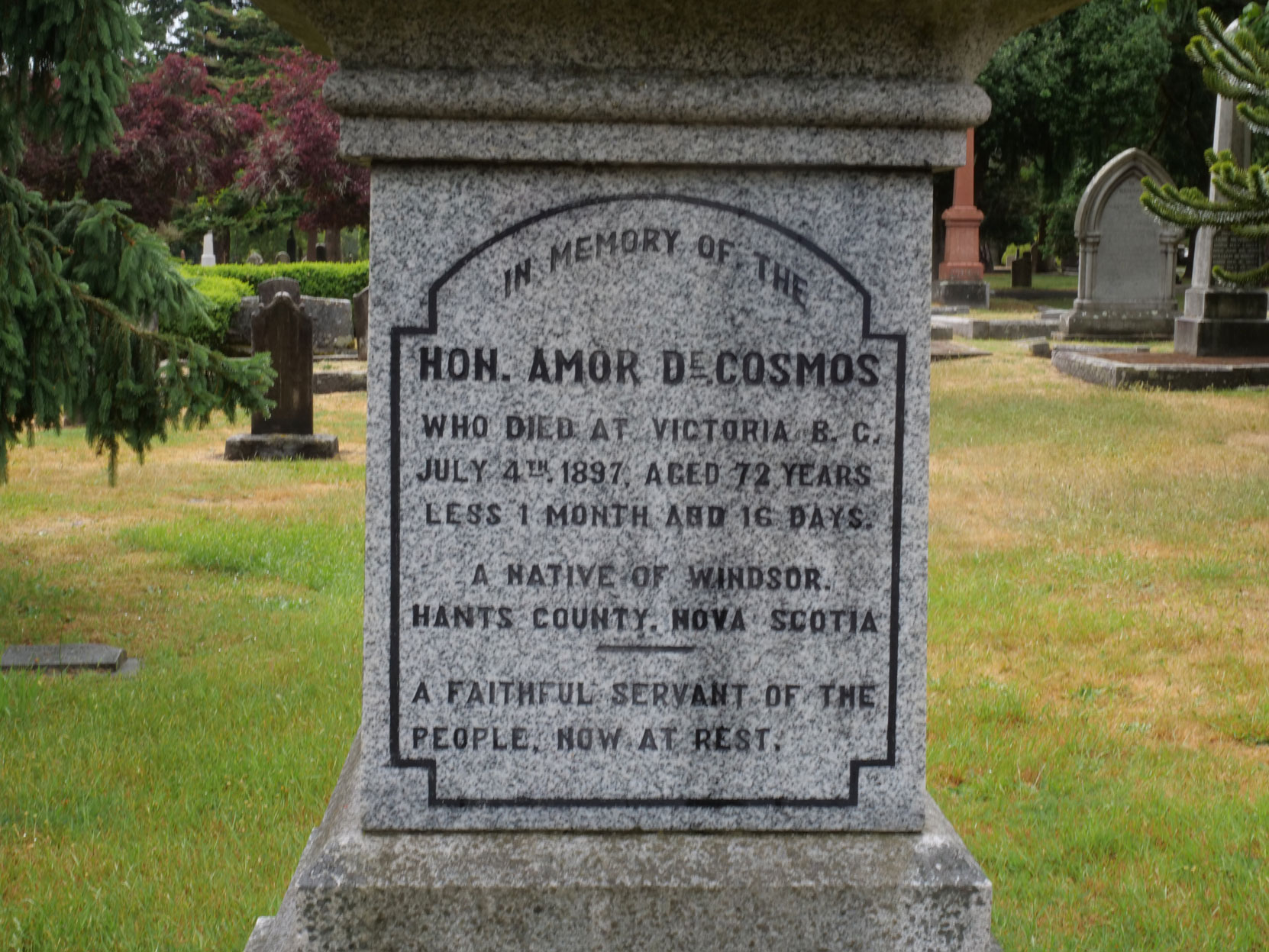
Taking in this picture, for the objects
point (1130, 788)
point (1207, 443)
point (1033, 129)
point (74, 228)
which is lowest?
point (1130, 788)

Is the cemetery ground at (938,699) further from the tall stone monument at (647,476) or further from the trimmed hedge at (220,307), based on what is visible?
the trimmed hedge at (220,307)

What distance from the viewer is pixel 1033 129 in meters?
33.8

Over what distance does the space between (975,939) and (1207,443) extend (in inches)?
378

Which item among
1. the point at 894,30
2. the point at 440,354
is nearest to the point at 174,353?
the point at 440,354

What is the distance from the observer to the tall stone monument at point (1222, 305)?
16703 mm

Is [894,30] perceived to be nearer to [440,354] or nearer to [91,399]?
[440,354]

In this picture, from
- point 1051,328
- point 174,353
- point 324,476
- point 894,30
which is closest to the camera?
point 894,30

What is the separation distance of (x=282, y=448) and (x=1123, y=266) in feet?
47.6

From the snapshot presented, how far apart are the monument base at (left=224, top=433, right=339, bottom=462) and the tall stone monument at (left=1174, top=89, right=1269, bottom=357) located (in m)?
10.7

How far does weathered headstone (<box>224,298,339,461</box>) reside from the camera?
11406mm

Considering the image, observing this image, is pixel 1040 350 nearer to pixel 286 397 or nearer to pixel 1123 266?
pixel 1123 266

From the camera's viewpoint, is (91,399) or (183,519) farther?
(183,519)

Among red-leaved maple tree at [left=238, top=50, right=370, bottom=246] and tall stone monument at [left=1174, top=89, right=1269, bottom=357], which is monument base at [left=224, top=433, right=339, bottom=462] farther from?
red-leaved maple tree at [left=238, top=50, right=370, bottom=246]

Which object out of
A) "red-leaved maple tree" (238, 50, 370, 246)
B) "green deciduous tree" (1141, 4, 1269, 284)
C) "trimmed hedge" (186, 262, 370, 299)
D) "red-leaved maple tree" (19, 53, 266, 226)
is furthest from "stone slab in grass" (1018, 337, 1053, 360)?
"red-leaved maple tree" (19, 53, 266, 226)
